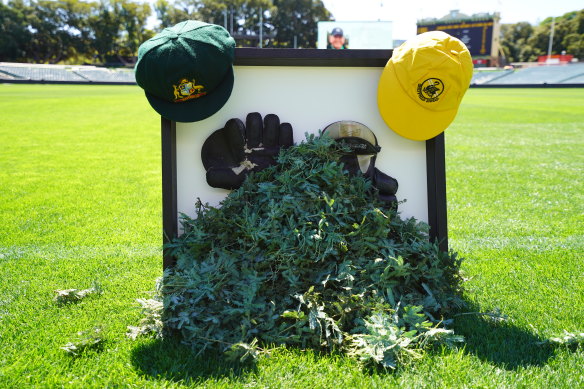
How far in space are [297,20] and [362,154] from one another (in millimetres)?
83462

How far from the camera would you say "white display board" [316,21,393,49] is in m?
41.4

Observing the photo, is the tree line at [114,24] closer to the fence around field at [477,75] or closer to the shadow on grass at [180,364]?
the fence around field at [477,75]

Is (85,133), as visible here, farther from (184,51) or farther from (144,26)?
(144,26)

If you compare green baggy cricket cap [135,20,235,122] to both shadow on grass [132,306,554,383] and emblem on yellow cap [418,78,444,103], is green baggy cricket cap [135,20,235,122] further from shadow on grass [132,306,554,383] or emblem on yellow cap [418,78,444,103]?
shadow on grass [132,306,554,383]

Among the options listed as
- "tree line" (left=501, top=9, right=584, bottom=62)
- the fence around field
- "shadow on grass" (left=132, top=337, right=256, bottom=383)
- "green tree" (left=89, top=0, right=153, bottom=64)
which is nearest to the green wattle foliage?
"shadow on grass" (left=132, top=337, right=256, bottom=383)

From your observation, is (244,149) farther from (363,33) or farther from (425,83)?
(363,33)

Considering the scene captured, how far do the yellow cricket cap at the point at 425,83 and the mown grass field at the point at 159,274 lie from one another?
105 cm

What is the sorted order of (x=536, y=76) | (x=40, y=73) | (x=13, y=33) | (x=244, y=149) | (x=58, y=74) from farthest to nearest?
(x=13, y=33)
(x=58, y=74)
(x=40, y=73)
(x=536, y=76)
(x=244, y=149)

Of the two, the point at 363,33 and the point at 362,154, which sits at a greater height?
the point at 363,33

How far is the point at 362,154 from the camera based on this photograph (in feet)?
9.20

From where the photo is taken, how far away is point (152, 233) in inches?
158

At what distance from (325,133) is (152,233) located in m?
1.95

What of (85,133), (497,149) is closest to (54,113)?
(85,133)

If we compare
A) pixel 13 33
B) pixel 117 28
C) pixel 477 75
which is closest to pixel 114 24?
pixel 117 28
